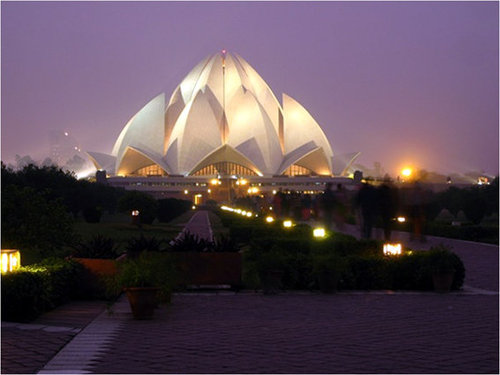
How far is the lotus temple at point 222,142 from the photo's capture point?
7850cm

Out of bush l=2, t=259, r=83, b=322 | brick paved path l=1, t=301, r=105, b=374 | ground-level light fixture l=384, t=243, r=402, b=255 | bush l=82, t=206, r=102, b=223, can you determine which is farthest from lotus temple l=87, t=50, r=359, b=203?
brick paved path l=1, t=301, r=105, b=374

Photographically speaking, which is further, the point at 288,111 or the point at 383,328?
the point at 288,111

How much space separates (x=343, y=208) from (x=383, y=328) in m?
4.85

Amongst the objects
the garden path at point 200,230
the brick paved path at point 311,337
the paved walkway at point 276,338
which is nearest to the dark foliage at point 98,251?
the paved walkway at point 276,338

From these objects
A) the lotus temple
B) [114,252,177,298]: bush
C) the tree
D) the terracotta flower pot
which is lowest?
the terracotta flower pot

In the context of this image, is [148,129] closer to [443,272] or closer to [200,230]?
[200,230]

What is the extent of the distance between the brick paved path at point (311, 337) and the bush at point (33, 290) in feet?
3.17

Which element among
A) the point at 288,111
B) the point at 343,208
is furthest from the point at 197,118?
the point at 343,208

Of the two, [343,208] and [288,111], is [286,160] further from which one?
[343,208]

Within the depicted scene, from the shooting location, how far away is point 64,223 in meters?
10.9

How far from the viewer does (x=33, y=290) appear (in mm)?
7566

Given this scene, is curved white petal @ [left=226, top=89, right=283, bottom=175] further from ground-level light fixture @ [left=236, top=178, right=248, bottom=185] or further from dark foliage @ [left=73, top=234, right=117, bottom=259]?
dark foliage @ [left=73, top=234, right=117, bottom=259]

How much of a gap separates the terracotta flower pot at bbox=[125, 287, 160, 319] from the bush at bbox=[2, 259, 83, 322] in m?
0.90

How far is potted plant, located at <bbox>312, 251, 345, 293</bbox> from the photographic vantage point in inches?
406
